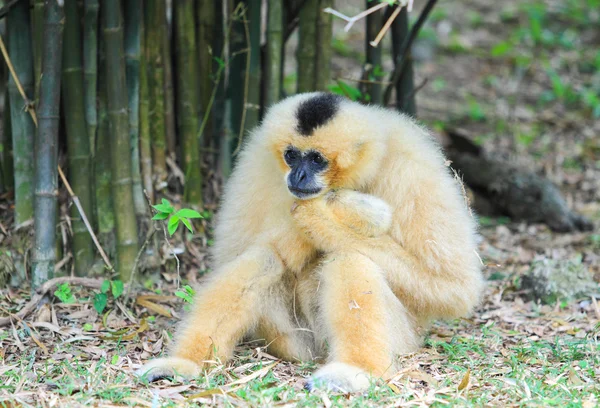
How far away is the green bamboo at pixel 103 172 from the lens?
15.3ft

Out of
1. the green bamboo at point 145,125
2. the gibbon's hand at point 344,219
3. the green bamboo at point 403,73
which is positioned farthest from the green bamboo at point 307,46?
the gibbon's hand at point 344,219

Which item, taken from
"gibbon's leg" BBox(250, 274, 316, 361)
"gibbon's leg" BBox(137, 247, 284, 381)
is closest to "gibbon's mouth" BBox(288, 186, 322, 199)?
"gibbon's leg" BBox(137, 247, 284, 381)

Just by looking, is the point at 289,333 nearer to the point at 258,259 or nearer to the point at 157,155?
the point at 258,259

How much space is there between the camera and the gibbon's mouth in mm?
3942

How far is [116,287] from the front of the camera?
4465mm

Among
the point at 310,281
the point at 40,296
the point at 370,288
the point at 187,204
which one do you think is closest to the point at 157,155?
the point at 187,204

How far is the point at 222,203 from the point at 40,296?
123 cm

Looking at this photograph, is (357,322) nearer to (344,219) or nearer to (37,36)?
(344,219)

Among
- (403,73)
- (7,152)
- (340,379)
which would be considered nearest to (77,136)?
(7,152)

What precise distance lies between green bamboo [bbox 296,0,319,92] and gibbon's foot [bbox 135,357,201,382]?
2489 mm

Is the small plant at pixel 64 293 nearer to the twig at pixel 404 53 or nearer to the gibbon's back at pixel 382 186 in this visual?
the gibbon's back at pixel 382 186

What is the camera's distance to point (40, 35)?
14.8 ft

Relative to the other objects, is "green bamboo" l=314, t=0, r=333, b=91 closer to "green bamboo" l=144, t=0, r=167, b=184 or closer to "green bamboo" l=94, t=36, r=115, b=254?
"green bamboo" l=144, t=0, r=167, b=184

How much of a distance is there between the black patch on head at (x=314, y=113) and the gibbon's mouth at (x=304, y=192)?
0.98 ft
